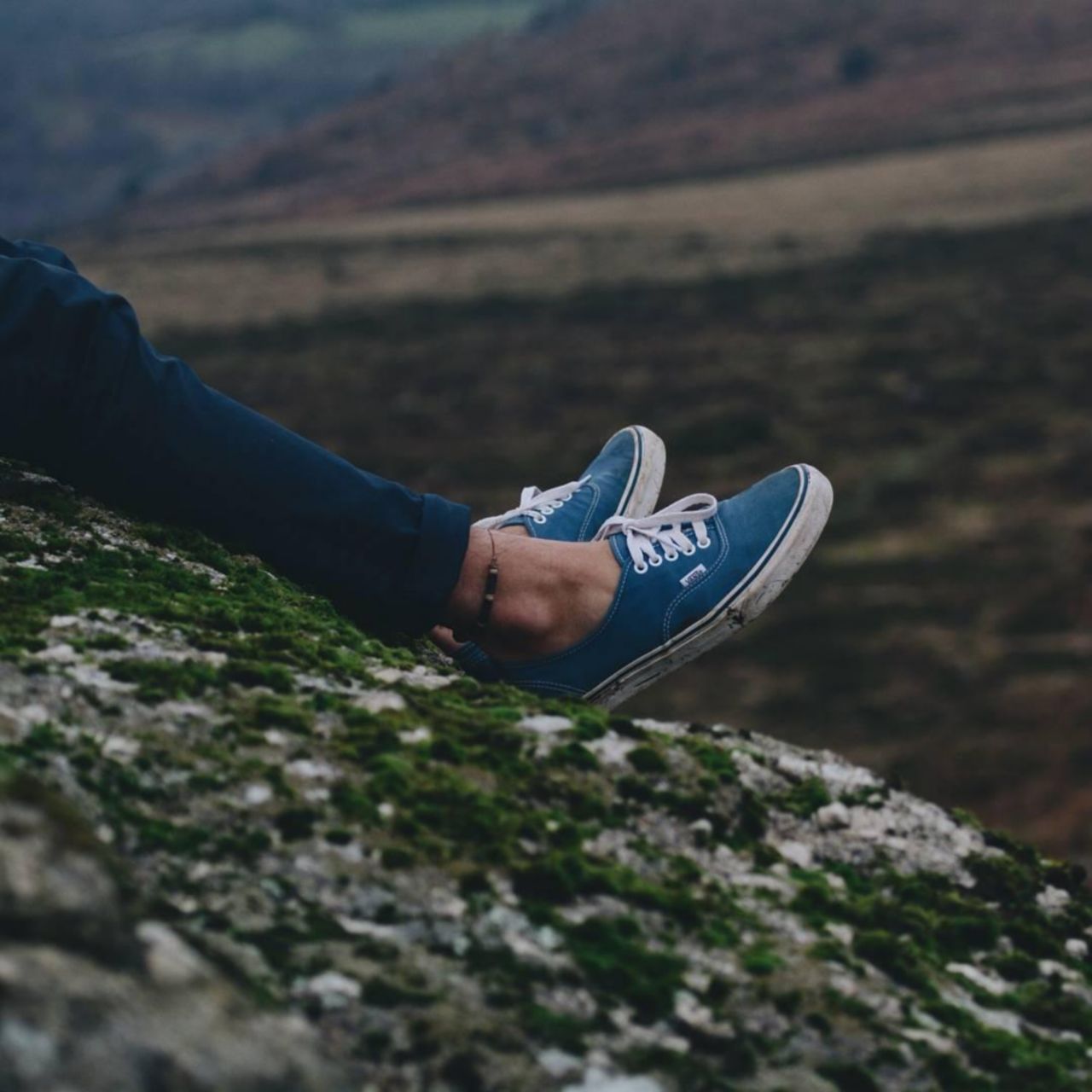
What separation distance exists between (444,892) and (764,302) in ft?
75.0

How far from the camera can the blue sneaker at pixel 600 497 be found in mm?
3240

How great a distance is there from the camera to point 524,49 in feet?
205

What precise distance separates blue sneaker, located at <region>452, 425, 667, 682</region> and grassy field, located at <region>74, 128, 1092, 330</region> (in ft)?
76.6

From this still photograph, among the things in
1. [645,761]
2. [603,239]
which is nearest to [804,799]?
[645,761]

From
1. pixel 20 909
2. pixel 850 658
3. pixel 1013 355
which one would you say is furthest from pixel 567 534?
pixel 1013 355

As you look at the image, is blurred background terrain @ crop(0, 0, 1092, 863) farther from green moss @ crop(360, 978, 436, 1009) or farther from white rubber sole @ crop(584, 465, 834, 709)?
green moss @ crop(360, 978, 436, 1009)

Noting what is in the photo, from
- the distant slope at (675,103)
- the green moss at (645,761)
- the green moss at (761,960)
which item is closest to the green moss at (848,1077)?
the green moss at (761,960)

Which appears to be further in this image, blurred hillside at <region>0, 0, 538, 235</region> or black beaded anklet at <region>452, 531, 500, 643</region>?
blurred hillside at <region>0, 0, 538, 235</region>

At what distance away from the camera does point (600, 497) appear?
3.35 metres

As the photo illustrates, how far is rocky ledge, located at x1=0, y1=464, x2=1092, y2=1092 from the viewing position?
1449 mm

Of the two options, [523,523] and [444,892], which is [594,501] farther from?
[444,892]

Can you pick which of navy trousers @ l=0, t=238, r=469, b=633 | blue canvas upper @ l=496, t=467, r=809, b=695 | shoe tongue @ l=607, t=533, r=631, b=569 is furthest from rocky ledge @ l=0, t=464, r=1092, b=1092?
shoe tongue @ l=607, t=533, r=631, b=569

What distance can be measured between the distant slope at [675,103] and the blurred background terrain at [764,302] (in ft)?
0.59

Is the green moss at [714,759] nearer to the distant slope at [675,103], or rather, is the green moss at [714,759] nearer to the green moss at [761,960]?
the green moss at [761,960]
